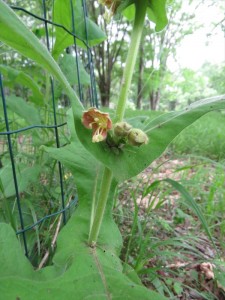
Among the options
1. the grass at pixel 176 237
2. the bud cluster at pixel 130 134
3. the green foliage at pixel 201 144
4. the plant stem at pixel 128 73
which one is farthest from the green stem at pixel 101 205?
the green foliage at pixel 201 144

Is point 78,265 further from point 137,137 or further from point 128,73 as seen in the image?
point 128,73

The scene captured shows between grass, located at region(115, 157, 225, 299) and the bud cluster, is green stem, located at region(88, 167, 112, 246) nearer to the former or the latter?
the bud cluster

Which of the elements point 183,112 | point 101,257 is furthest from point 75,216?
point 183,112

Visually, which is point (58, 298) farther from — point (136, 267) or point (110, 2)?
point (110, 2)

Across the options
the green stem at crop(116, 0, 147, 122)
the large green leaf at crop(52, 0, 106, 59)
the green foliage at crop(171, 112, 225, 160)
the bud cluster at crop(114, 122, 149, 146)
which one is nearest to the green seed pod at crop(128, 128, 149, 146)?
the bud cluster at crop(114, 122, 149, 146)

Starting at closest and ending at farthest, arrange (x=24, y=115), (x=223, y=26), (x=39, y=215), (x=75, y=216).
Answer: (x=75, y=216), (x=39, y=215), (x=24, y=115), (x=223, y=26)

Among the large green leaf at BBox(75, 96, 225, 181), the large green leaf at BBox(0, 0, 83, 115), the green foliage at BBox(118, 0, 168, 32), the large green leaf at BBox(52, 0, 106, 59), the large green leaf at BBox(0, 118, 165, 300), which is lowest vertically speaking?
the large green leaf at BBox(0, 118, 165, 300)

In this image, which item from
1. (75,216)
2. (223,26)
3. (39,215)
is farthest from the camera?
(223,26)
